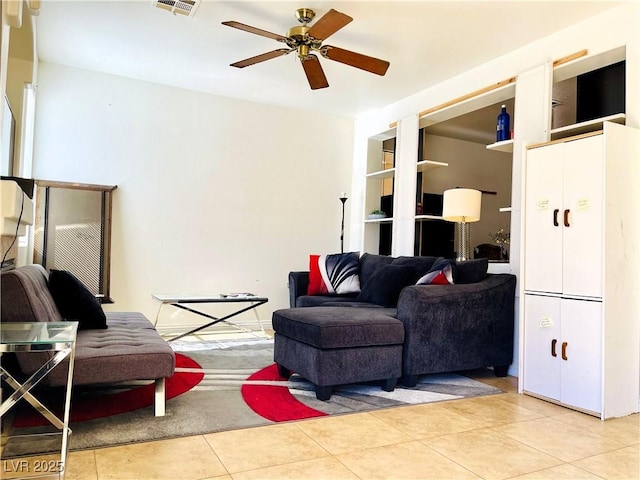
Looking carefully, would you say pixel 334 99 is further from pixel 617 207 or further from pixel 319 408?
pixel 319 408

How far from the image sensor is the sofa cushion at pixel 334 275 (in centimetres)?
Result: 470

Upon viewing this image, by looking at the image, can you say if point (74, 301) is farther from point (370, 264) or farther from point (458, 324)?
point (370, 264)

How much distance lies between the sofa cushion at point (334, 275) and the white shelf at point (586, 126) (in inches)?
85.1

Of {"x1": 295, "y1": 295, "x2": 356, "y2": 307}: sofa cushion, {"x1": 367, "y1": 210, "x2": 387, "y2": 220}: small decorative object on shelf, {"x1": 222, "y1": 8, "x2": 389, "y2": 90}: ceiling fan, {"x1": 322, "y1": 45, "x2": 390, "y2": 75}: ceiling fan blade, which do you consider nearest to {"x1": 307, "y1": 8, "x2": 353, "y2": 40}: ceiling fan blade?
{"x1": 222, "y1": 8, "x2": 389, "y2": 90}: ceiling fan

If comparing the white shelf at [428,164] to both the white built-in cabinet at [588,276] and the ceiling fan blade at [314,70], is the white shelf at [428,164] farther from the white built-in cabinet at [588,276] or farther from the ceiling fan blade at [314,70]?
the white built-in cabinet at [588,276]

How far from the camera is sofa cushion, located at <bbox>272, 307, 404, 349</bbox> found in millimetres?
2842

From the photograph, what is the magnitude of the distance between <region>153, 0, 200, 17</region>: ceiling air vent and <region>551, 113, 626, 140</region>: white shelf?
8.99ft

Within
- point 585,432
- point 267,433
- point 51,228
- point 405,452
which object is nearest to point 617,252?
point 585,432

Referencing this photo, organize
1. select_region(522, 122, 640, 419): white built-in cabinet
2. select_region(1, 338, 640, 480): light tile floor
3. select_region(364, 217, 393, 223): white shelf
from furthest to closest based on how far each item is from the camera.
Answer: select_region(364, 217, 393, 223): white shelf
select_region(522, 122, 640, 419): white built-in cabinet
select_region(1, 338, 640, 480): light tile floor

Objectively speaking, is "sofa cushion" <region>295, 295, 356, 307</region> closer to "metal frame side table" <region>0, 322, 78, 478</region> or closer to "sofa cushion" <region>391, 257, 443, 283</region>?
"sofa cushion" <region>391, 257, 443, 283</region>

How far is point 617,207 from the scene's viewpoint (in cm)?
280

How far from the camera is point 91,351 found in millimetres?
2322

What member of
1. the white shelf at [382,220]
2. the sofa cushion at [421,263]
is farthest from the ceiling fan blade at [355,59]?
the white shelf at [382,220]

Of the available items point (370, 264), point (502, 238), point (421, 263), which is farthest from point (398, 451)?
point (502, 238)
